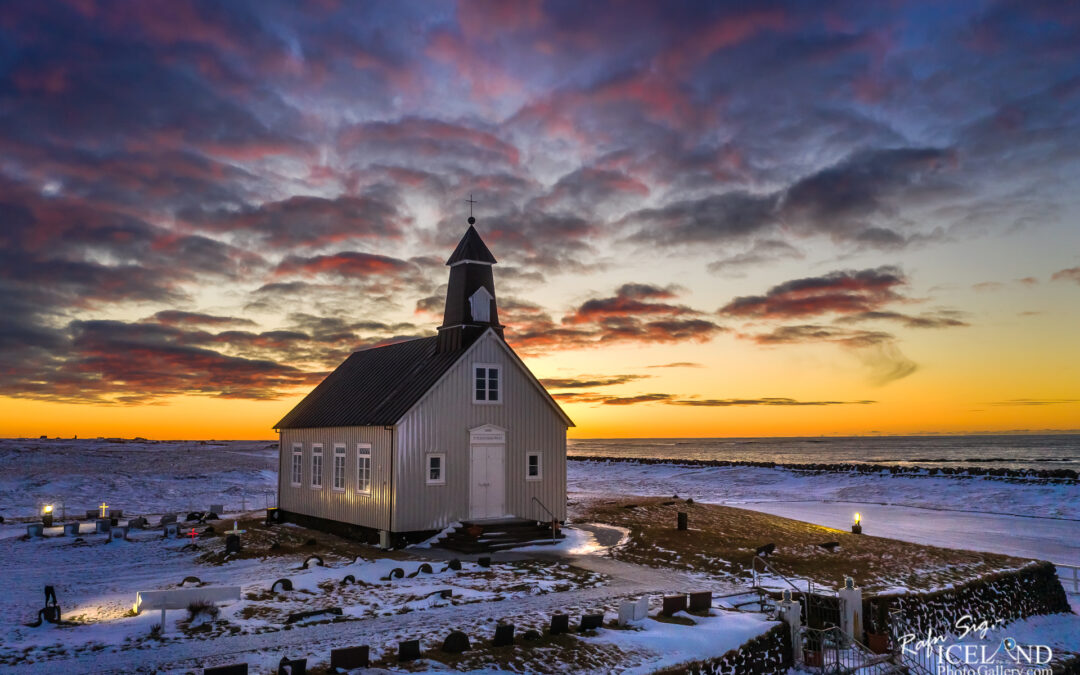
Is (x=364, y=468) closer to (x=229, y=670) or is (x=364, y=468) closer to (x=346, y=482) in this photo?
(x=346, y=482)

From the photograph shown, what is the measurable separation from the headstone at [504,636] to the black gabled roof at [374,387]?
1198 cm

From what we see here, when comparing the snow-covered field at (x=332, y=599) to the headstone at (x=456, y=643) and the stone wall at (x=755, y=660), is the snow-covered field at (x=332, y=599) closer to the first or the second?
the stone wall at (x=755, y=660)

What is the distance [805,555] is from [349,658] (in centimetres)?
1687

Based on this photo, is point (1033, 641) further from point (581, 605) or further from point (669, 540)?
point (581, 605)

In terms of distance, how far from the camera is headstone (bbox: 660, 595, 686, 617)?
15.6 metres

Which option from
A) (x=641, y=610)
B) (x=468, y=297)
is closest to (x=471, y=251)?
(x=468, y=297)

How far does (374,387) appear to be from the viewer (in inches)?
1155

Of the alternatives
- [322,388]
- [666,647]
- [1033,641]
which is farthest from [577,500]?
[666,647]

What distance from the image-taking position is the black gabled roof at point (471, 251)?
92.9 ft

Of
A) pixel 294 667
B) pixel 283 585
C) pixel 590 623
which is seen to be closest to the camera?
pixel 294 667

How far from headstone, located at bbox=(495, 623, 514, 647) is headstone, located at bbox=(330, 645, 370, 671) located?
2.41 meters

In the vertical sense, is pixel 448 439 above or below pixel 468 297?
below

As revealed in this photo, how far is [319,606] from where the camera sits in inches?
635

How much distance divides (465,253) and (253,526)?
47.1ft
